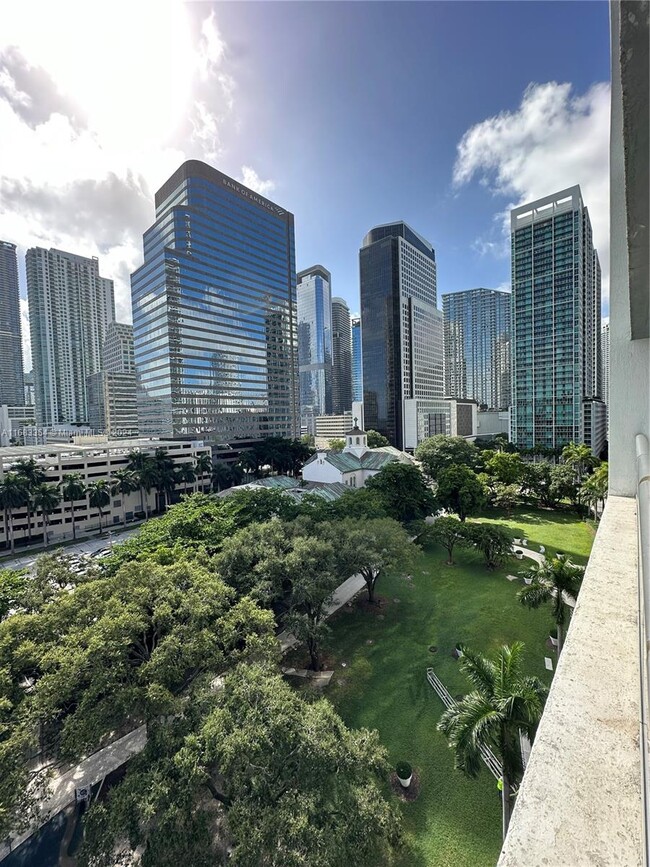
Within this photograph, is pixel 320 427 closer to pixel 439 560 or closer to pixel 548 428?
pixel 548 428

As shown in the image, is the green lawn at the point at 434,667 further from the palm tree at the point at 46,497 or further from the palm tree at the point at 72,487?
the palm tree at the point at 72,487

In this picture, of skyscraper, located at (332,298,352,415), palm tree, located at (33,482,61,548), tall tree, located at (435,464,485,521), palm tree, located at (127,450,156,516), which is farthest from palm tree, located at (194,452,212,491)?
skyscraper, located at (332,298,352,415)

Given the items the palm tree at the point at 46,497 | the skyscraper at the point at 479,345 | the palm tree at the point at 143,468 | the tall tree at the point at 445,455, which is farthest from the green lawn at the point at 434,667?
the skyscraper at the point at 479,345

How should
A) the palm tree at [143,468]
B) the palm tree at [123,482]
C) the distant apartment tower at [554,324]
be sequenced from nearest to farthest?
1. the palm tree at [123,482]
2. the palm tree at [143,468]
3. the distant apartment tower at [554,324]

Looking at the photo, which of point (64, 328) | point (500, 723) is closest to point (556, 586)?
point (500, 723)

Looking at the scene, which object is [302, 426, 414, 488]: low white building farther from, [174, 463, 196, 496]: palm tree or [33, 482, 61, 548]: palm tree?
[33, 482, 61, 548]: palm tree

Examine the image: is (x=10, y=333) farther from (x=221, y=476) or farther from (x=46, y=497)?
(x=46, y=497)

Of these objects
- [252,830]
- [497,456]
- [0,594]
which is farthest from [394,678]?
[497,456]

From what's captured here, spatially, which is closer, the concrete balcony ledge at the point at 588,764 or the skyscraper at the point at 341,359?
the concrete balcony ledge at the point at 588,764
